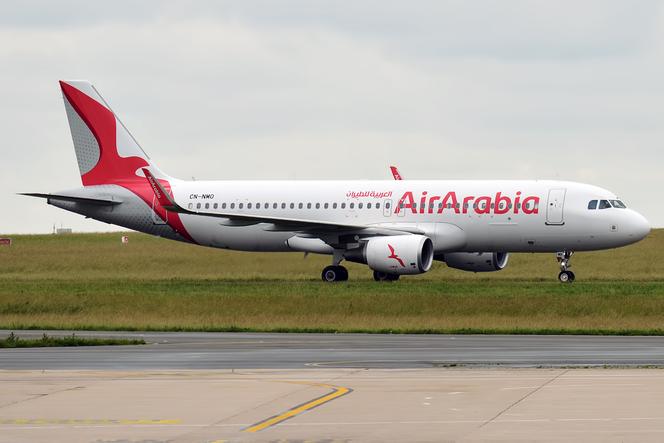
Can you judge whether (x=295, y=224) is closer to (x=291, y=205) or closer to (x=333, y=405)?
(x=291, y=205)

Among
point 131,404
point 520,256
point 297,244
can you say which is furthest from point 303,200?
point 131,404

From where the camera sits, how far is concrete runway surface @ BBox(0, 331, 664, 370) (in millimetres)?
24906

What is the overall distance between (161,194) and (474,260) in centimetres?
1383

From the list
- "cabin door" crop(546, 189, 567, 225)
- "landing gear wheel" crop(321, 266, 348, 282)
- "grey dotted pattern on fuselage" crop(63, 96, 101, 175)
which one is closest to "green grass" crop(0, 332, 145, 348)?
"landing gear wheel" crop(321, 266, 348, 282)

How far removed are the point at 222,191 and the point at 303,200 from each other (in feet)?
13.3

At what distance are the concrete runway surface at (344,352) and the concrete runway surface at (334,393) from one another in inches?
1.5

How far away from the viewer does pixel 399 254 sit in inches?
2135

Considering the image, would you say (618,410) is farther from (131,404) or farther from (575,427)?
(131,404)

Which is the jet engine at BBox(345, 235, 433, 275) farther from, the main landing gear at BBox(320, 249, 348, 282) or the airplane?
the main landing gear at BBox(320, 249, 348, 282)

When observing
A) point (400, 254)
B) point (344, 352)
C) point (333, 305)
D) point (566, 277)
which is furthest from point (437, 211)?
point (344, 352)

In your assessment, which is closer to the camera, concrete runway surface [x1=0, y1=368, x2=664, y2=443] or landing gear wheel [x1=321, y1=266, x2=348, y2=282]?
concrete runway surface [x1=0, y1=368, x2=664, y2=443]

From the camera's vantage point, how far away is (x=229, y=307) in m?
42.3

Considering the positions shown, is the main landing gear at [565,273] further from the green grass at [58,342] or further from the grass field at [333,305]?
the green grass at [58,342]

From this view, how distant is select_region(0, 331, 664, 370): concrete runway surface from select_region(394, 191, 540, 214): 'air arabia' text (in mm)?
22911
